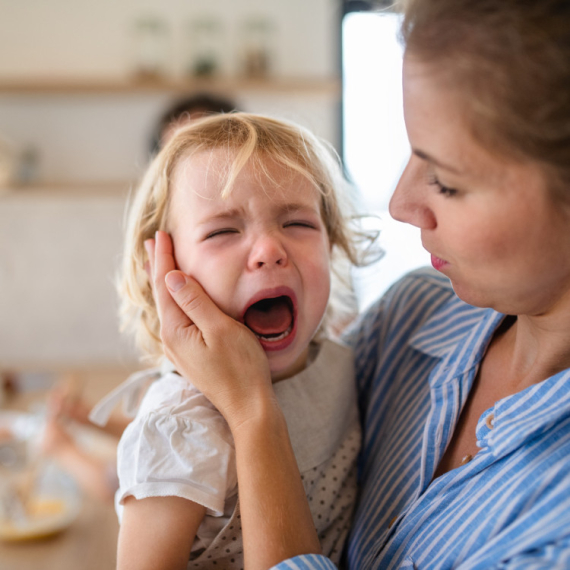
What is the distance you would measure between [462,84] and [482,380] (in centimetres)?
50

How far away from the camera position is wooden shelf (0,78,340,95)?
319 cm

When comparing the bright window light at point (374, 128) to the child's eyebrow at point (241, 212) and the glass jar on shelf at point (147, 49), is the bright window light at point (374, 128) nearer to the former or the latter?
the glass jar on shelf at point (147, 49)

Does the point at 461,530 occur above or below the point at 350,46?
below

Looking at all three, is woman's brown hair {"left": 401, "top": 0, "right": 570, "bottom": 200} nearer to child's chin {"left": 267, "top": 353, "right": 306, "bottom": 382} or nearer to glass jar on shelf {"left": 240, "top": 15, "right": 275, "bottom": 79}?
child's chin {"left": 267, "top": 353, "right": 306, "bottom": 382}

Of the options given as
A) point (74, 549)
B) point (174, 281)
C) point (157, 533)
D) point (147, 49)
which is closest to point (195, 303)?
point (174, 281)

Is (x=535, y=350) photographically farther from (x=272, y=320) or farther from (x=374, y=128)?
(x=374, y=128)

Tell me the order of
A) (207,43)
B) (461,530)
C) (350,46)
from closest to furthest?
(461,530) → (207,43) → (350,46)

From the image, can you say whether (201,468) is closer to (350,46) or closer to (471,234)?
(471,234)

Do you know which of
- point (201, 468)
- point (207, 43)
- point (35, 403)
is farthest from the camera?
point (207, 43)

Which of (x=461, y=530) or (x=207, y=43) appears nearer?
(x=461, y=530)

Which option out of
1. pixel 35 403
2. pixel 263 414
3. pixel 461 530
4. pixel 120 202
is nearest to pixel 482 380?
pixel 461 530

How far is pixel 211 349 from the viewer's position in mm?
871

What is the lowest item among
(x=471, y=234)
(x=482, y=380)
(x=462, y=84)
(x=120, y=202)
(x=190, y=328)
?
(x=120, y=202)

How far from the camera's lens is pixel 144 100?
3441 millimetres
